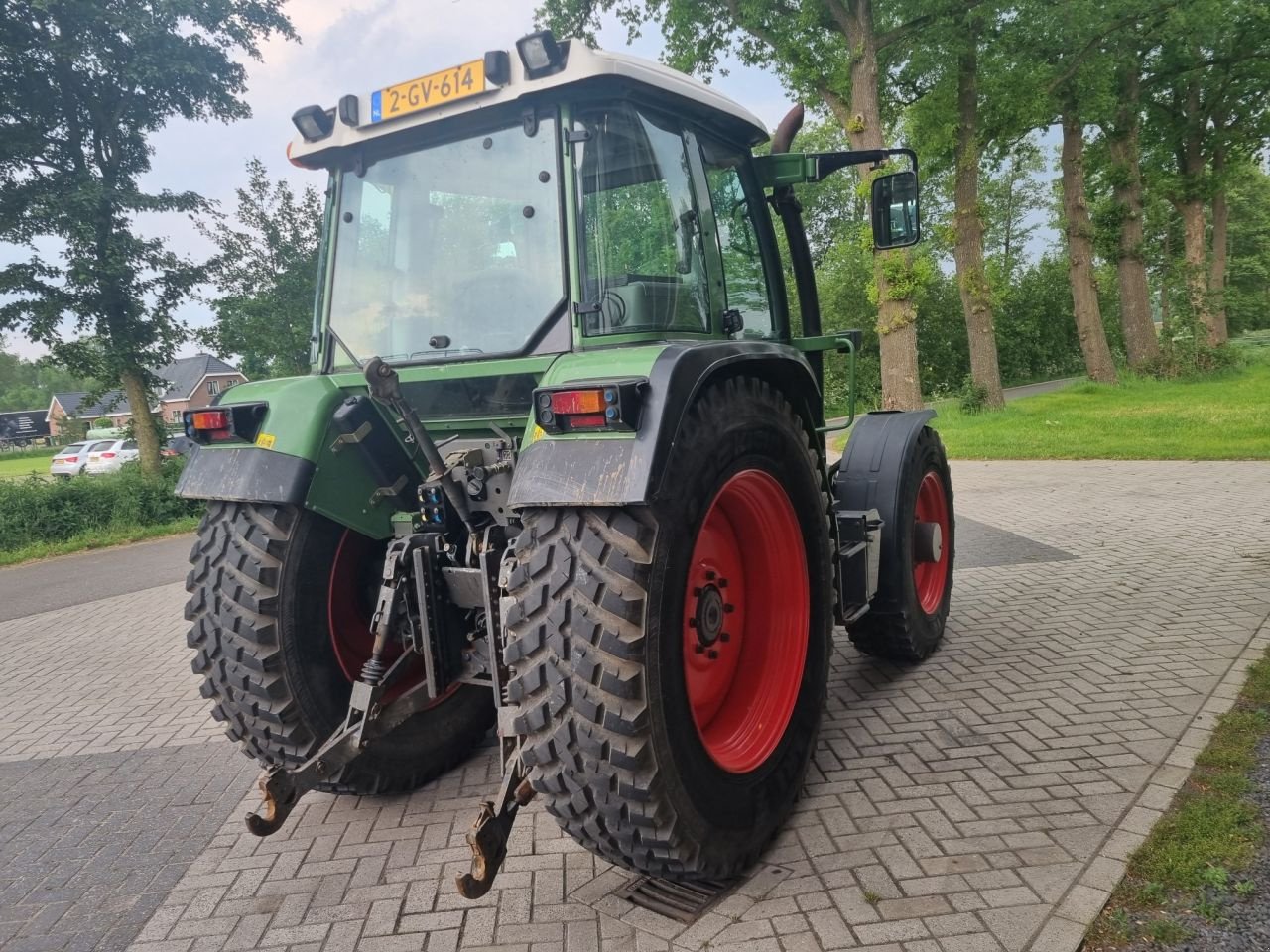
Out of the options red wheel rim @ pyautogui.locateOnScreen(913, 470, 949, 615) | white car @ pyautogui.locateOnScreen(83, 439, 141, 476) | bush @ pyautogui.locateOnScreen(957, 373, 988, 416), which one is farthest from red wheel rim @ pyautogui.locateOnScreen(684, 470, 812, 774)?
white car @ pyautogui.locateOnScreen(83, 439, 141, 476)

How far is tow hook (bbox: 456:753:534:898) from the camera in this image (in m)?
2.17

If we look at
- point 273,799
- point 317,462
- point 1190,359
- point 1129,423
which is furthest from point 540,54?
point 1190,359

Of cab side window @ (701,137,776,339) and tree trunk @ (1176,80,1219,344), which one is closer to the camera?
cab side window @ (701,137,776,339)

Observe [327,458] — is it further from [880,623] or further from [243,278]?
[243,278]

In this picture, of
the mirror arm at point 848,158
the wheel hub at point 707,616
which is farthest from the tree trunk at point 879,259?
the wheel hub at point 707,616

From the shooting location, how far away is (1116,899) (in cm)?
237

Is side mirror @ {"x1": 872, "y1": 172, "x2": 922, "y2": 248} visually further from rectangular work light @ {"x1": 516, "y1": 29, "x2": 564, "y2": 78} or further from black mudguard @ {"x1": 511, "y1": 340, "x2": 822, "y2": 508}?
black mudguard @ {"x1": 511, "y1": 340, "x2": 822, "y2": 508}

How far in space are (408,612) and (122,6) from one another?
12.3m

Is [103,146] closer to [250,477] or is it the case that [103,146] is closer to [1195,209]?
[250,477]

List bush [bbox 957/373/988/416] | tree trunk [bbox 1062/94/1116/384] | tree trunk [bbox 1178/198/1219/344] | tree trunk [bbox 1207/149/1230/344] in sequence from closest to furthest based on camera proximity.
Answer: bush [bbox 957/373/988/416], tree trunk [bbox 1062/94/1116/384], tree trunk [bbox 1178/198/1219/344], tree trunk [bbox 1207/149/1230/344]

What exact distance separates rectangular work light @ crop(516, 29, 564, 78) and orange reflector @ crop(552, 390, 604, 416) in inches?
44.5

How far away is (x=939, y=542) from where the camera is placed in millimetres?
4543

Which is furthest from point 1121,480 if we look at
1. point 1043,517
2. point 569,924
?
point 569,924

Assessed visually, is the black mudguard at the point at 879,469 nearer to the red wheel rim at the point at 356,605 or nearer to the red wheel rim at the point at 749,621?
the red wheel rim at the point at 749,621
